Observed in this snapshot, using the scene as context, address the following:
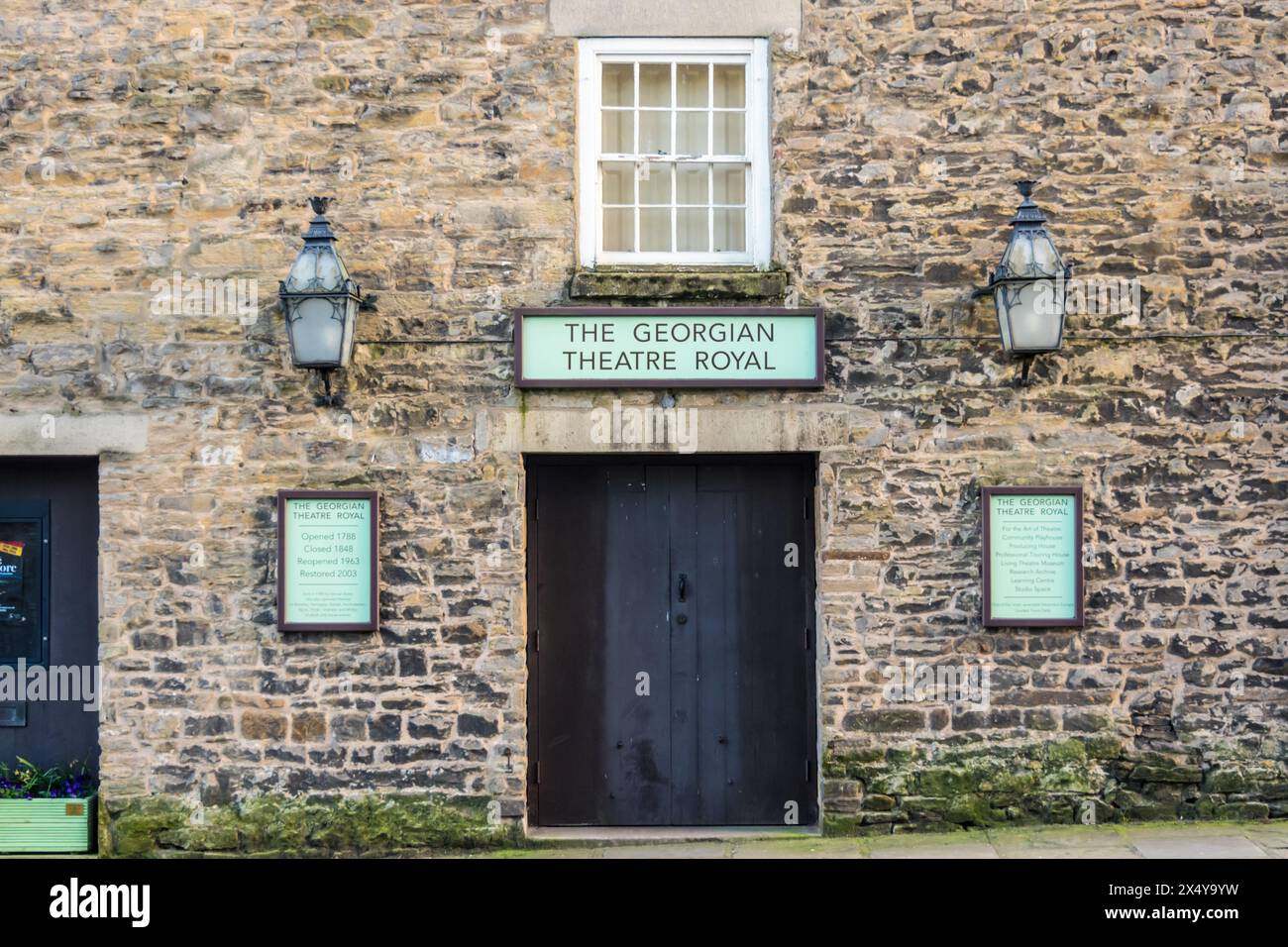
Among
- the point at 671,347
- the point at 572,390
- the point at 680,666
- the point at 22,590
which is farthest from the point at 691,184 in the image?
the point at 22,590

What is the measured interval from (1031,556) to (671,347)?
2.42m

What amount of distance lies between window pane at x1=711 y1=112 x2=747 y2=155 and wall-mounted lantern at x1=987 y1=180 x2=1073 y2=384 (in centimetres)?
168

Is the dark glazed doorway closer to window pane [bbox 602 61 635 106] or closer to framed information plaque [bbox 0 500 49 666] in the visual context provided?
framed information plaque [bbox 0 500 49 666]

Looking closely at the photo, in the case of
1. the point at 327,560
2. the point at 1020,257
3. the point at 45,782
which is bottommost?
the point at 45,782

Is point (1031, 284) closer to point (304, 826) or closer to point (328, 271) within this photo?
point (328, 271)

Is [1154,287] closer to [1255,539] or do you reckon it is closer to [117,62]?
[1255,539]

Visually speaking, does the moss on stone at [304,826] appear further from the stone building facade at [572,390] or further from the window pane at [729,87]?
the window pane at [729,87]

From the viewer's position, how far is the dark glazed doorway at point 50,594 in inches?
322

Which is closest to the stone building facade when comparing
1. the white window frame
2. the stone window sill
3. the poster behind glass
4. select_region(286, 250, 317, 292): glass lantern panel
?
the stone window sill

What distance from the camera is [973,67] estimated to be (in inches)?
313

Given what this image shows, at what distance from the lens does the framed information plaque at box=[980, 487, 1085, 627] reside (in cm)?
784

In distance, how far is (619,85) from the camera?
8.23m

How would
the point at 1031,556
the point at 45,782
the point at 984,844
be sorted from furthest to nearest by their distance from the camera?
the point at 45,782, the point at 1031,556, the point at 984,844
